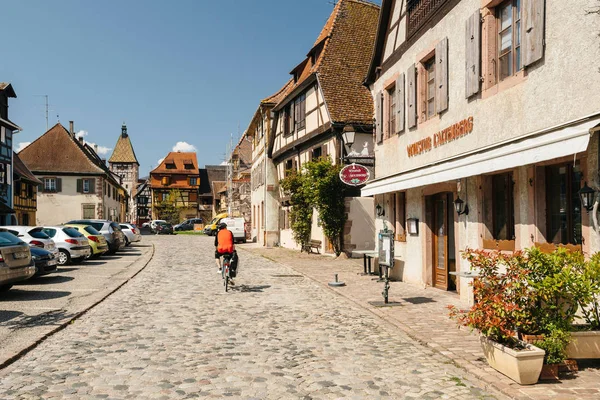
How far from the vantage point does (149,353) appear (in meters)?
7.00

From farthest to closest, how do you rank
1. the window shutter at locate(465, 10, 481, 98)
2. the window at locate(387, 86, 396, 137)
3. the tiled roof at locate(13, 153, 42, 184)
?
the tiled roof at locate(13, 153, 42, 184) → the window at locate(387, 86, 396, 137) → the window shutter at locate(465, 10, 481, 98)

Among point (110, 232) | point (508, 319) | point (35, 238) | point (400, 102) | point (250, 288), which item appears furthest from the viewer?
point (110, 232)

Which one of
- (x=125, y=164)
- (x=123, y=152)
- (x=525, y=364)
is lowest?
(x=525, y=364)

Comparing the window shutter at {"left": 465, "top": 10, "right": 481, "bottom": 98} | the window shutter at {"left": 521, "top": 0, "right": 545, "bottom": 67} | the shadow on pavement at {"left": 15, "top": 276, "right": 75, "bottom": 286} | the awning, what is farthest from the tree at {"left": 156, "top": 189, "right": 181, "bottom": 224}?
the window shutter at {"left": 521, "top": 0, "right": 545, "bottom": 67}

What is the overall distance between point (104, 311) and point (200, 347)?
3816mm

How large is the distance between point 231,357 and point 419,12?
9.86m

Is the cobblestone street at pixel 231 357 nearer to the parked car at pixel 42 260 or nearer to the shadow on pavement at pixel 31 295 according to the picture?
the shadow on pavement at pixel 31 295

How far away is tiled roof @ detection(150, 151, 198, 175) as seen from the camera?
92.4 metres

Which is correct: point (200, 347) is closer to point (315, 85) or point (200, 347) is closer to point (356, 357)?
point (356, 357)

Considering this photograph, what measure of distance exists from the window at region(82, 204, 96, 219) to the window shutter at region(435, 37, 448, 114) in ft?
153

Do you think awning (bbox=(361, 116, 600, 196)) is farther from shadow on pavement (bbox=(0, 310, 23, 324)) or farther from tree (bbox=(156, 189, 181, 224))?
tree (bbox=(156, 189, 181, 224))

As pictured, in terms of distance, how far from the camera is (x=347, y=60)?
992 inches

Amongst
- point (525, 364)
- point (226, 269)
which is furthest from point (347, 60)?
Answer: point (525, 364)

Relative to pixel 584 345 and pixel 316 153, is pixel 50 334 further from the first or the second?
pixel 316 153
